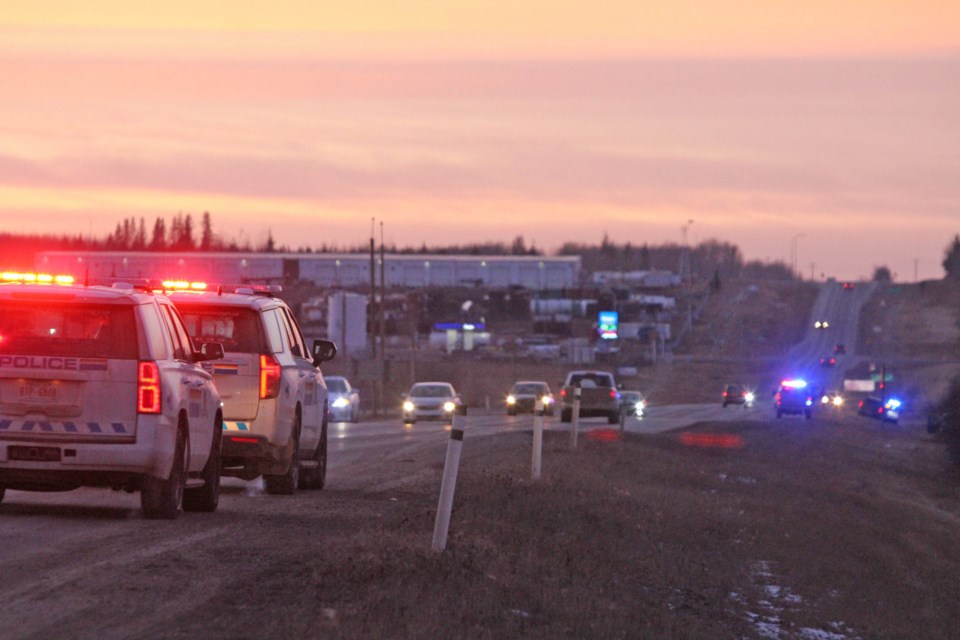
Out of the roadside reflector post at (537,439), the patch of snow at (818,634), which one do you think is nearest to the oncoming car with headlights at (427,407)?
the roadside reflector post at (537,439)

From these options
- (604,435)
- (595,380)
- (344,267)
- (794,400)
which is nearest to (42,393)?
(604,435)

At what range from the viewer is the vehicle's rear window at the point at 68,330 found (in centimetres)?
1194

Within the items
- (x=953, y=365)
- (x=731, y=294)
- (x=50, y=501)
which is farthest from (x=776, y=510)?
(x=731, y=294)

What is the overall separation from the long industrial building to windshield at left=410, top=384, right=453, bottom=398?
322ft

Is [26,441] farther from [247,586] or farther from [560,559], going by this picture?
[560,559]

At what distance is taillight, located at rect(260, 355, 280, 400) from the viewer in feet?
50.7

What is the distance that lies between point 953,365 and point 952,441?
7022 centimetres

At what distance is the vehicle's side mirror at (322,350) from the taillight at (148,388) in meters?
5.25

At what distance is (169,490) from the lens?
12.7 meters

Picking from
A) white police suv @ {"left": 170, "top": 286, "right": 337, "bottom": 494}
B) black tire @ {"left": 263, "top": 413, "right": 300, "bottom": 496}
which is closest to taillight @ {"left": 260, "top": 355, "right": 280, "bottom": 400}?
white police suv @ {"left": 170, "top": 286, "right": 337, "bottom": 494}

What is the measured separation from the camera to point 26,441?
1191cm

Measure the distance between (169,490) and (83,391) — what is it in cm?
130

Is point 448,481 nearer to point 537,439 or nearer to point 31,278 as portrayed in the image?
point 31,278

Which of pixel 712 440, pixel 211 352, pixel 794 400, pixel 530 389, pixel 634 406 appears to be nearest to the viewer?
pixel 211 352
